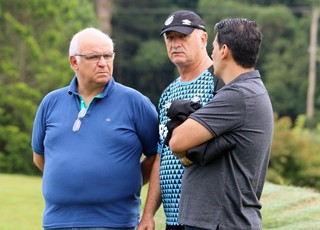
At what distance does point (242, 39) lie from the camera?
4.73m

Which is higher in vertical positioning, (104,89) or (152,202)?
(104,89)

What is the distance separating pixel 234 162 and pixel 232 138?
139 millimetres

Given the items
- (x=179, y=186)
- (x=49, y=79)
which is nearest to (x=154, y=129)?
(x=179, y=186)

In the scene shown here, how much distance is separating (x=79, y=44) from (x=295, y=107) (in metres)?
63.3

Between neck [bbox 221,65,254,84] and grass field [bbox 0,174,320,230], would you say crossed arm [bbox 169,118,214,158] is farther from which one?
grass field [bbox 0,174,320,230]

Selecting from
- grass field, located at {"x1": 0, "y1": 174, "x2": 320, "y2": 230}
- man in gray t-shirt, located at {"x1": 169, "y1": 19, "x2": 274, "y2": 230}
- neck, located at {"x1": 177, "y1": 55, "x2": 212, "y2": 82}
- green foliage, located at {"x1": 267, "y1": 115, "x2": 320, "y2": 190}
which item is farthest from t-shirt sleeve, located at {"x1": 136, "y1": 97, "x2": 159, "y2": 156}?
green foliage, located at {"x1": 267, "y1": 115, "x2": 320, "y2": 190}

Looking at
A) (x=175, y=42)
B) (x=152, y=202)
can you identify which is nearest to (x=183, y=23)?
(x=175, y=42)

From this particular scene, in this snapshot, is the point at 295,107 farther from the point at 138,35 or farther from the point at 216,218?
the point at 216,218

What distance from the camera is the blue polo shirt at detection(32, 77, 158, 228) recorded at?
541cm

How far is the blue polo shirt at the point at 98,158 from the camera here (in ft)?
17.7

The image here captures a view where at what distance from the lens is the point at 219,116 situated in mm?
4621

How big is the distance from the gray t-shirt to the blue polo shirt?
83 centimetres

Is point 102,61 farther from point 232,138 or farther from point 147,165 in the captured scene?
point 232,138

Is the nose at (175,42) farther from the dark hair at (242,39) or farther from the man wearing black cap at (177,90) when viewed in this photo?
the dark hair at (242,39)
